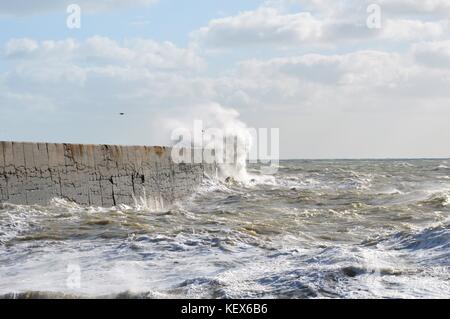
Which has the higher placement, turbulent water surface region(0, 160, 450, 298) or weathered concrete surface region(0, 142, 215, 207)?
weathered concrete surface region(0, 142, 215, 207)

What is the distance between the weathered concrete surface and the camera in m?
9.52

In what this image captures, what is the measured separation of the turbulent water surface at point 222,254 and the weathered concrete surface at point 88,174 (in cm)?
37

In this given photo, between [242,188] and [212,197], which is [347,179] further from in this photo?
[212,197]

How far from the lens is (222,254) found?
21.7 feet

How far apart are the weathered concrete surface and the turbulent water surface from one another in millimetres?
372

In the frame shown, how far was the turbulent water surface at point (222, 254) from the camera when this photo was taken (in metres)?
5.01

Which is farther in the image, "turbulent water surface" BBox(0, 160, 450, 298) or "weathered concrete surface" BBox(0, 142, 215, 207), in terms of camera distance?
"weathered concrete surface" BBox(0, 142, 215, 207)

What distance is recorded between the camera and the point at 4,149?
9.33 metres

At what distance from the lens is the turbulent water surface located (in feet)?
16.4

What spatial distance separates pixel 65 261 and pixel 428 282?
3111mm

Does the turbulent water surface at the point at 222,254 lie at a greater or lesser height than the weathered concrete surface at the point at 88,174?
lesser

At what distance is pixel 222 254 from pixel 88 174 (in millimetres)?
5350

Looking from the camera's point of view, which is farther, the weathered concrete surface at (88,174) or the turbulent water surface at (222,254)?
the weathered concrete surface at (88,174)
